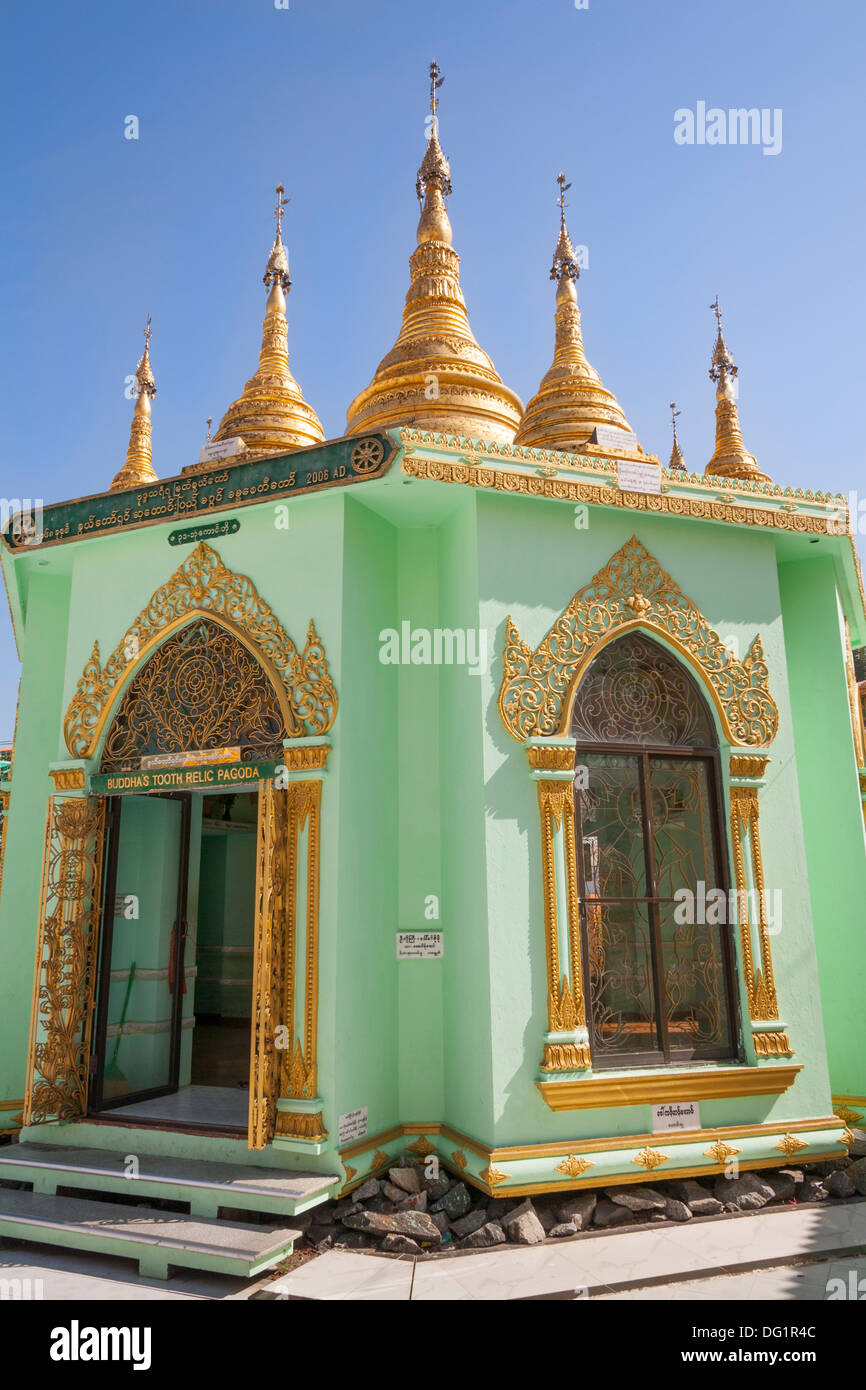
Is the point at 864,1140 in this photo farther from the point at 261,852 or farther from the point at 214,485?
the point at 214,485

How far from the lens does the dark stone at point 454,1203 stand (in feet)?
13.6

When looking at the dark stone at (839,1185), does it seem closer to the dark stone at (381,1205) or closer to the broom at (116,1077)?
the dark stone at (381,1205)

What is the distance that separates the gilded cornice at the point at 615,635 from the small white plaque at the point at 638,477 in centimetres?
30

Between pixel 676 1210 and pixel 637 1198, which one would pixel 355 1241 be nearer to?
pixel 637 1198

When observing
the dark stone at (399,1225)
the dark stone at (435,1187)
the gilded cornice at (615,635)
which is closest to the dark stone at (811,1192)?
the dark stone at (435,1187)

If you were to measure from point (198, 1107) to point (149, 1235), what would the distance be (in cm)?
130

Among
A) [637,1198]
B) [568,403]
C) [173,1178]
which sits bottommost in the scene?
[637,1198]

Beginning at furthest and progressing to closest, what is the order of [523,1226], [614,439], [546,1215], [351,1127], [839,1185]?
1. [614,439]
2. [839,1185]
3. [351,1127]
4. [546,1215]
5. [523,1226]

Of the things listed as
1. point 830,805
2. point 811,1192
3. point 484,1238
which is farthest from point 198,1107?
point 830,805

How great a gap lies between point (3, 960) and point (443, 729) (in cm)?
311

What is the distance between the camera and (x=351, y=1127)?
169 inches

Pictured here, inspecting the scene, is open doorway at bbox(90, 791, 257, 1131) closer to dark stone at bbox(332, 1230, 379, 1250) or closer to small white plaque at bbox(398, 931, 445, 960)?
dark stone at bbox(332, 1230, 379, 1250)

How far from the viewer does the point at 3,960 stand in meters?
5.52
